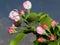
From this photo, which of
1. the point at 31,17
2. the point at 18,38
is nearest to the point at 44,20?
the point at 31,17

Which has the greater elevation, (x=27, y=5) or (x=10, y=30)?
(x=27, y=5)

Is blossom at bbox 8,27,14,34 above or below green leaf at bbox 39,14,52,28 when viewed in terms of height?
below

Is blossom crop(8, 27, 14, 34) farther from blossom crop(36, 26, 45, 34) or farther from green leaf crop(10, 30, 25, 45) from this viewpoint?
blossom crop(36, 26, 45, 34)

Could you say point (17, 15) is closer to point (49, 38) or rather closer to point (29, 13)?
point (29, 13)

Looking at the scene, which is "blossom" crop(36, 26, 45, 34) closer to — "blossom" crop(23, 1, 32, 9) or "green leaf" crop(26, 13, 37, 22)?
"green leaf" crop(26, 13, 37, 22)

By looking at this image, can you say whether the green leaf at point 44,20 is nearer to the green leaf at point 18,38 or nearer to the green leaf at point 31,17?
the green leaf at point 31,17

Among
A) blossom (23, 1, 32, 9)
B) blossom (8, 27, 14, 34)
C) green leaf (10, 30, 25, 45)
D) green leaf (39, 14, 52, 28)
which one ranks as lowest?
green leaf (10, 30, 25, 45)

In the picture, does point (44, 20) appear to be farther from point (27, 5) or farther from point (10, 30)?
point (10, 30)

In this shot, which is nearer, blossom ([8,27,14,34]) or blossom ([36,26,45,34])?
blossom ([36,26,45,34])
